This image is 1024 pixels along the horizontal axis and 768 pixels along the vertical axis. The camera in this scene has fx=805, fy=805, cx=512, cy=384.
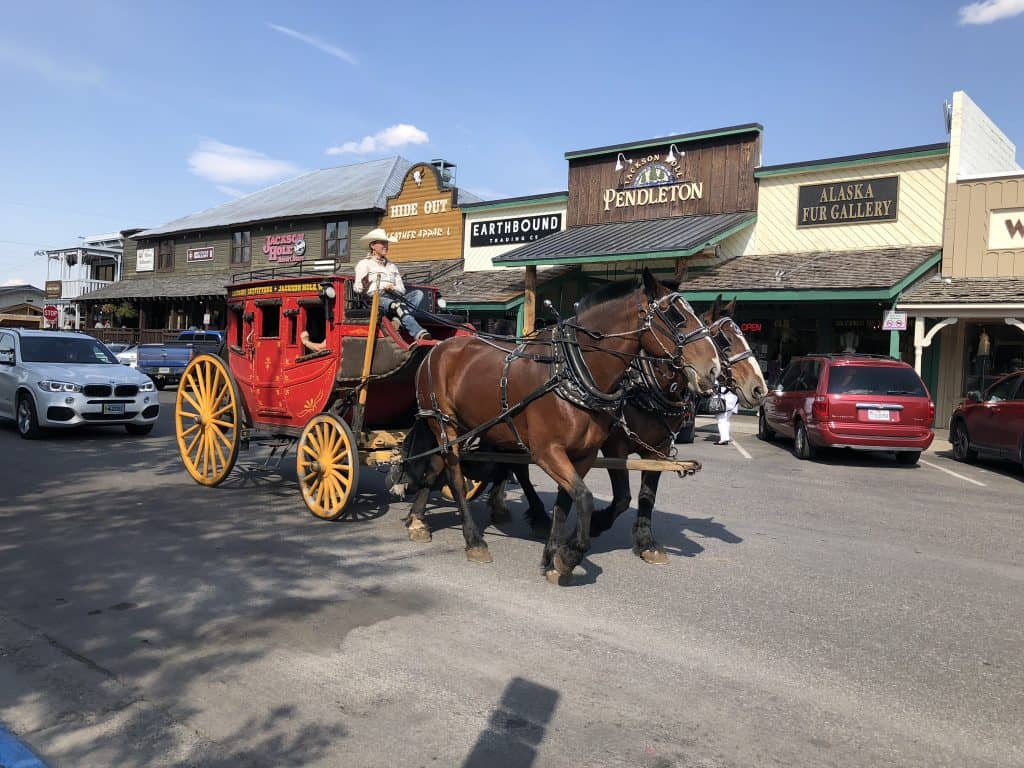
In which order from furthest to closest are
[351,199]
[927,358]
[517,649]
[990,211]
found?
[351,199], [927,358], [990,211], [517,649]

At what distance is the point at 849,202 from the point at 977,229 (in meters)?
2.90

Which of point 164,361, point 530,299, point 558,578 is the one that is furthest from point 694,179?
point 558,578

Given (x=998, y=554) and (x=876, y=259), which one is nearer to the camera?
(x=998, y=554)

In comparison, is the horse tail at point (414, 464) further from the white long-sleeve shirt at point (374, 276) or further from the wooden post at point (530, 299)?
the wooden post at point (530, 299)

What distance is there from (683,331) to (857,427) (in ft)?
27.3

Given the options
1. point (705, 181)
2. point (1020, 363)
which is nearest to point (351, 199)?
point (705, 181)

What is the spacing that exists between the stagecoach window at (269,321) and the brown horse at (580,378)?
348 cm

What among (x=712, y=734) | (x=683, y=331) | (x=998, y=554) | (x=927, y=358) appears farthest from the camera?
(x=927, y=358)

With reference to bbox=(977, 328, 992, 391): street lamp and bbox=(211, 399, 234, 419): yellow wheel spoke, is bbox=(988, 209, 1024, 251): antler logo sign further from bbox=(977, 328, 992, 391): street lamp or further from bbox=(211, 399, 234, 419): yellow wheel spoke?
bbox=(211, 399, 234, 419): yellow wheel spoke

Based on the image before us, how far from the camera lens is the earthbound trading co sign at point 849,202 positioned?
18938mm

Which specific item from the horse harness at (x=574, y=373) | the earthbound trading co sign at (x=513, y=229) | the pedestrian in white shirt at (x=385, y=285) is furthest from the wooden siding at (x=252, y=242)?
the horse harness at (x=574, y=373)

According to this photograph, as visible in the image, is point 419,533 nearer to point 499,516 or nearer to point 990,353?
point 499,516

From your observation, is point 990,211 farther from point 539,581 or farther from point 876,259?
point 539,581

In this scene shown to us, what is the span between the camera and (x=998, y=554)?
722 centimetres
